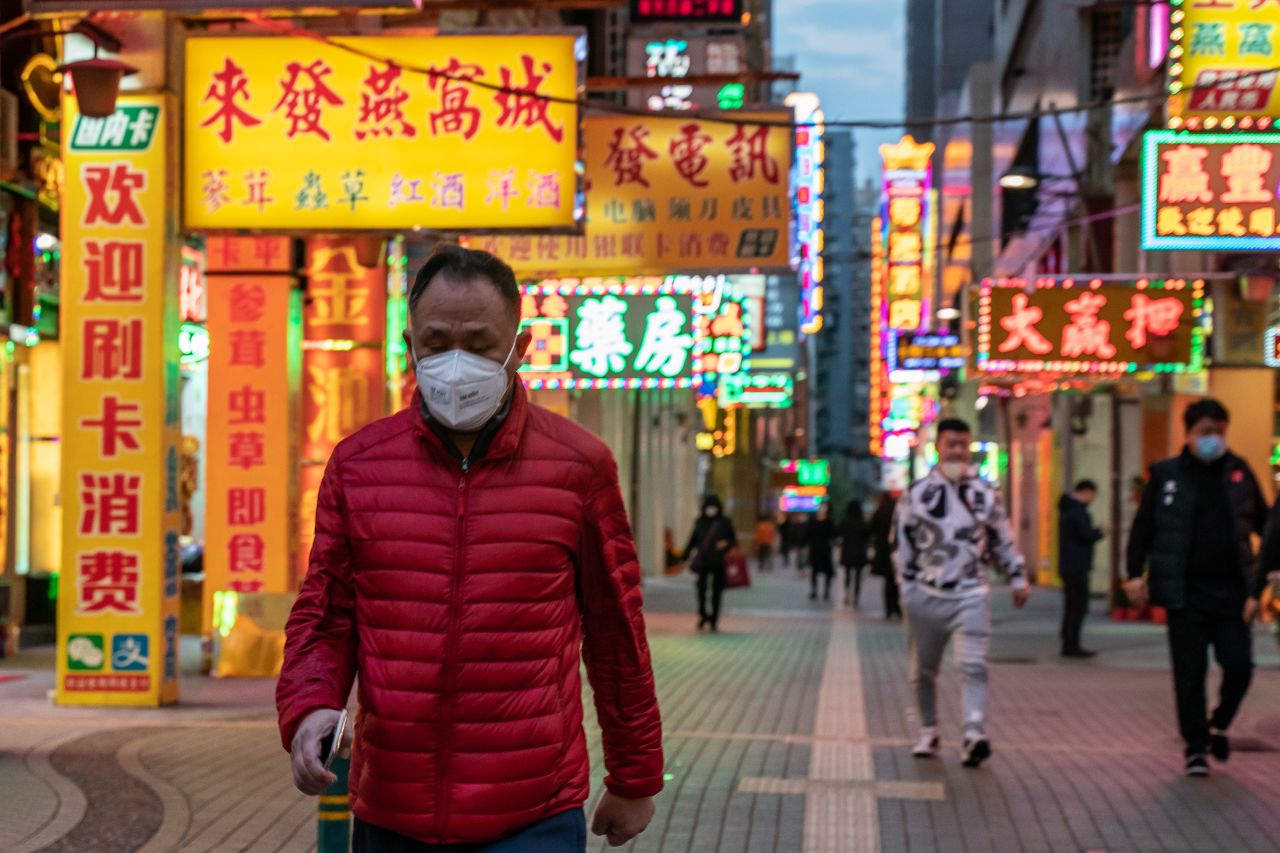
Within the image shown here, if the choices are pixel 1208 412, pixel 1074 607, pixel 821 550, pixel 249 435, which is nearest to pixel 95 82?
pixel 249 435

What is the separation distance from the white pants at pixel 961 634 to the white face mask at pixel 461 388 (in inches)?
273

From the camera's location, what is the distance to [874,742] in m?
11.3

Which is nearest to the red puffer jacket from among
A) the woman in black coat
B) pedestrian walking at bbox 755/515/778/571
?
the woman in black coat

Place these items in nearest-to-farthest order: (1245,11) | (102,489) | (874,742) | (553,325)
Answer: (874,742) → (102,489) → (1245,11) → (553,325)

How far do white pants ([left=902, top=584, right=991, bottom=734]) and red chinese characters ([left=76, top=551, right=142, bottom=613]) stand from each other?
5190 millimetres

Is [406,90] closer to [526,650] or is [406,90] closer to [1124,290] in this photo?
[526,650]

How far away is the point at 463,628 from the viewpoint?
3648mm

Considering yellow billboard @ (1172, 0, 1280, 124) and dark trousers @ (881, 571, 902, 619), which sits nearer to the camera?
yellow billboard @ (1172, 0, 1280, 124)

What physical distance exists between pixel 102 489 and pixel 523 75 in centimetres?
400

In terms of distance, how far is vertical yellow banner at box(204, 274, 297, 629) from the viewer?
50.7 feet

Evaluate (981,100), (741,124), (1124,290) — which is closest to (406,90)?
(741,124)

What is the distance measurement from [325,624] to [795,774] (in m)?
6.39

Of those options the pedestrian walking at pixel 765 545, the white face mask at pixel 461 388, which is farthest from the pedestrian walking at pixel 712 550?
the pedestrian walking at pixel 765 545

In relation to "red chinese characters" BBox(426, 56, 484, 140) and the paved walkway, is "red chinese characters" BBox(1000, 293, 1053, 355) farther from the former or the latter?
"red chinese characters" BBox(426, 56, 484, 140)
